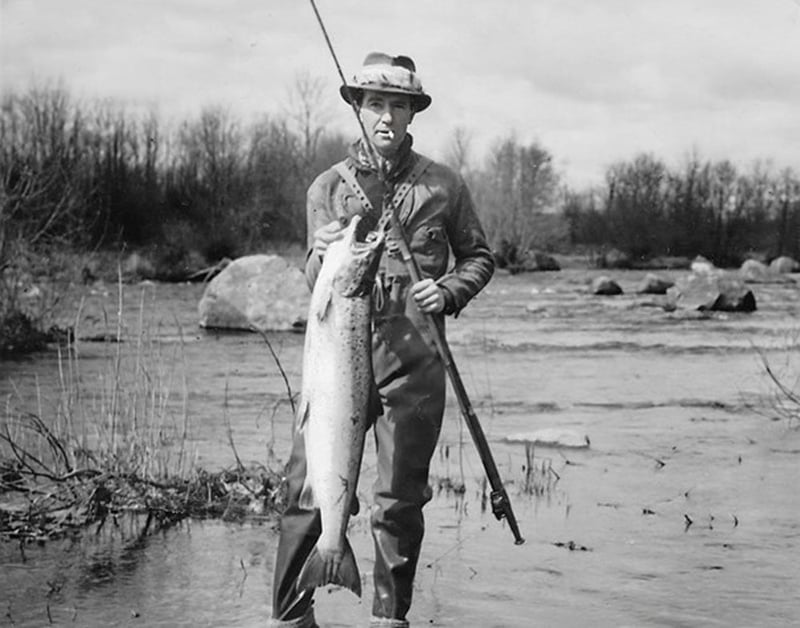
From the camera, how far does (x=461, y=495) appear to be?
7676 millimetres

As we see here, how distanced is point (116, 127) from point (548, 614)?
3477 cm

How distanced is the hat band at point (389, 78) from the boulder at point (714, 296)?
74.1 feet

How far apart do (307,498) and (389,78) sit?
58.9 inches

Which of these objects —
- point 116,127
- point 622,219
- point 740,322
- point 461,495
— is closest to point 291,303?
point 740,322

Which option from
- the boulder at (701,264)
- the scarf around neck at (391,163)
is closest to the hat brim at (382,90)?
the scarf around neck at (391,163)

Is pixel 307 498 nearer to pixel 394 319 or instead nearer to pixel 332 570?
pixel 332 570

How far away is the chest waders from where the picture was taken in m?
4.55

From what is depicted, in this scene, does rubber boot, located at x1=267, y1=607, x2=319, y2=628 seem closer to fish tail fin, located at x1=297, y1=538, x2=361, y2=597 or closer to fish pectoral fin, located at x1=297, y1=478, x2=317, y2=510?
fish tail fin, located at x1=297, y1=538, x2=361, y2=597

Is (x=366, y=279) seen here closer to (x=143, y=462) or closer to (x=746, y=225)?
(x=143, y=462)

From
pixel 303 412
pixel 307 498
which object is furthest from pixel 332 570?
pixel 303 412

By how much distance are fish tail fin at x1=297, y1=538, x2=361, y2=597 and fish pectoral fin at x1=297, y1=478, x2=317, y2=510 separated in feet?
0.49

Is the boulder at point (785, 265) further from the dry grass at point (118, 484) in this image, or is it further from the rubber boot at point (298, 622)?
the rubber boot at point (298, 622)

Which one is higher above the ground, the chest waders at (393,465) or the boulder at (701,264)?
the boulder at (701,264)

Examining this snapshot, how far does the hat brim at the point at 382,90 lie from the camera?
458 centimetres
